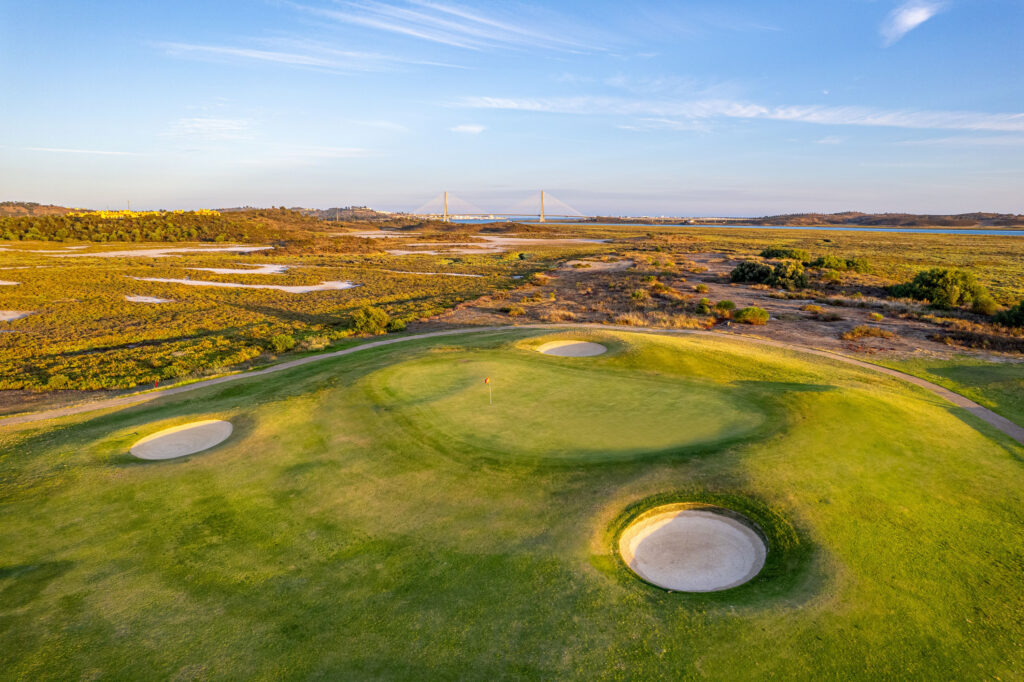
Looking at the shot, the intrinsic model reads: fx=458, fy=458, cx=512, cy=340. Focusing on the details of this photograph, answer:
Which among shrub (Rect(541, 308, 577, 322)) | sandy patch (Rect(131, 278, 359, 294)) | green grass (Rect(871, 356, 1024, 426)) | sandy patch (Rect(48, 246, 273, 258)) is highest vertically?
sandy patch (Rect(48, 246, 273, 258))

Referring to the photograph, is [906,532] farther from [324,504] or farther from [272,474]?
[272,474]

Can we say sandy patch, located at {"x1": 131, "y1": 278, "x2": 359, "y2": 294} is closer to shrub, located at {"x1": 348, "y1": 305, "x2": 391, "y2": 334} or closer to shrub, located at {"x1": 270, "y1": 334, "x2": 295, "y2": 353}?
shrub, located at {"x1": 348, "y1": 305, "x2": 391, "y2": 334}

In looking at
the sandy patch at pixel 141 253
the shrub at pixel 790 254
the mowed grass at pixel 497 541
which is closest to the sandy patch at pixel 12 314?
the mowed grass at pixel 497 541

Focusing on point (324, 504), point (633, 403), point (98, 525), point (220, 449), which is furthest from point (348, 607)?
point (633, 403)

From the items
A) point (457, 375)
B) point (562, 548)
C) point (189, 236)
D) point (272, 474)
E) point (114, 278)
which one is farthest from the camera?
point (189, 236)

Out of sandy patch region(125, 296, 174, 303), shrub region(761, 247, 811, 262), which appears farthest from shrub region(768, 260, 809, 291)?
sandy patch region(125, 296, 174, 303)
